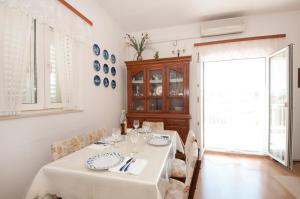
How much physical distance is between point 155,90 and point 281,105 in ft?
7.16

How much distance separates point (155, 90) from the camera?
313 centimetres

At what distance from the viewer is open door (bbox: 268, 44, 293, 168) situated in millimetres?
Answer: 2369

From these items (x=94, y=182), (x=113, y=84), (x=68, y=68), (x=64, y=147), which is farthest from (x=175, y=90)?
(x=94, y=182)

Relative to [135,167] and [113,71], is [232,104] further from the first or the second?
[135,167]

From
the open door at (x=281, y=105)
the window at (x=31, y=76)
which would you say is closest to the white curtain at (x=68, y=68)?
the window at (x=31, y=76)

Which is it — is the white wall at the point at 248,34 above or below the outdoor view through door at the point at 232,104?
above

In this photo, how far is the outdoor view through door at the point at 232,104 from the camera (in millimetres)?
3719

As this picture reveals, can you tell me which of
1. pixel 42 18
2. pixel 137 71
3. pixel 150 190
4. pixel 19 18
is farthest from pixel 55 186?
pixel 137 71

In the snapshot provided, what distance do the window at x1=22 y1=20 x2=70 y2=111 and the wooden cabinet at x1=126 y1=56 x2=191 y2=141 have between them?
1.53 meters

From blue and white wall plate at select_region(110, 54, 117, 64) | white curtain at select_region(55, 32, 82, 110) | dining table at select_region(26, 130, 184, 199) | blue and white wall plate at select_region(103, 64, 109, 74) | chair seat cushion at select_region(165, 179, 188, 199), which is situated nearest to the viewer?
dining table at select_region(26, 130, 184, 199)

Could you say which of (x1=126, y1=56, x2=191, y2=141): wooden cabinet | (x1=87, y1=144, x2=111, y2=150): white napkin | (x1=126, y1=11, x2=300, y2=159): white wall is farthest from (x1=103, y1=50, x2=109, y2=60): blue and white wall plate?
(x1=87, y1=144, x2=111, y2=150): white napkin

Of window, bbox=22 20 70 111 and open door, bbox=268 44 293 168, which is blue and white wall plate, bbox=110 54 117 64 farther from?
open door, bbox=268 44 293 168

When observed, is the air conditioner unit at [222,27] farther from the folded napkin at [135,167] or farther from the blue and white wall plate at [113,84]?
the folded napkin at [135,167]

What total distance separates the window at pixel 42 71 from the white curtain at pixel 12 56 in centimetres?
14
